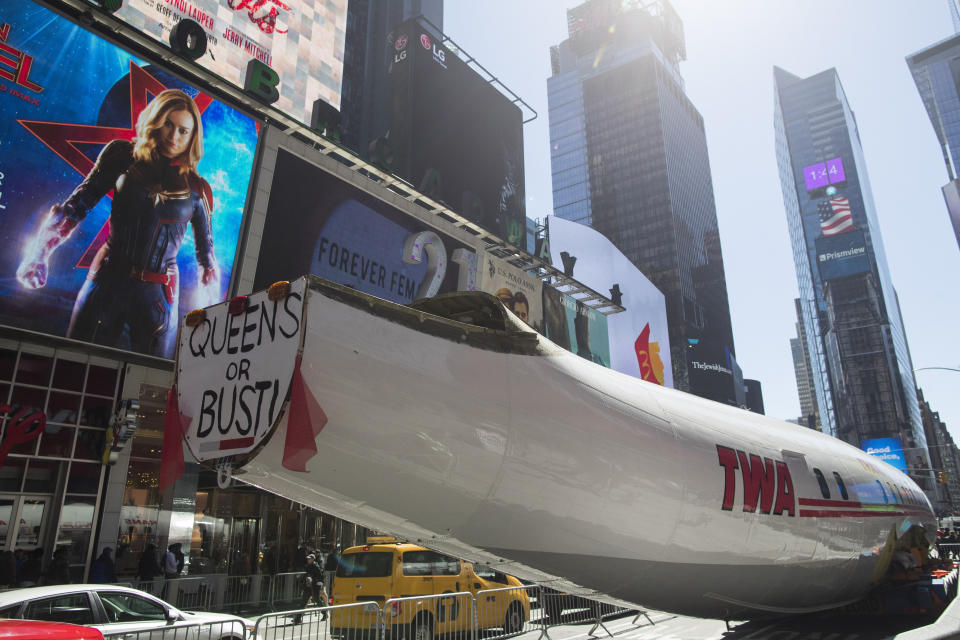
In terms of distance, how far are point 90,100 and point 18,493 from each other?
9.31m

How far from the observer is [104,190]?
47.6 feet

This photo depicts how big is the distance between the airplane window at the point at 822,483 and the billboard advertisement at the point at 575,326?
22784 mm

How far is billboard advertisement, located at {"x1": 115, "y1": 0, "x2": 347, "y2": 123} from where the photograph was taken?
937 inches

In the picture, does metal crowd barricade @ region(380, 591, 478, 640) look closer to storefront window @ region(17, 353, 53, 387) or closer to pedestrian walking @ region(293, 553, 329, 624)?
pedestrian walking @ region(293, 553, 329, 624)

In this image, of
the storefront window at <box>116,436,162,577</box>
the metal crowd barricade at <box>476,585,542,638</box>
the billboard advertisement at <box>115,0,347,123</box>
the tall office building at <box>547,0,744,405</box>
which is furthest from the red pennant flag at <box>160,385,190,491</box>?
the tall office building at <box>547,0,744,405</box>

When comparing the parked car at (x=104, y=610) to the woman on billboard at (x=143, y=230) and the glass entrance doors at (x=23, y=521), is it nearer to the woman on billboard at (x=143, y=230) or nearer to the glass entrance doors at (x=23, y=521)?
the glass entrance doors at (x=23, y=521)

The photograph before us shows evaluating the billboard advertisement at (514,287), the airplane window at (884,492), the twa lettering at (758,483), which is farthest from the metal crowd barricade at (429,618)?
the billboard advertisement at (514,287)

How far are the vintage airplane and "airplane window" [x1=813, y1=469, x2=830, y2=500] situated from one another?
2.70ft

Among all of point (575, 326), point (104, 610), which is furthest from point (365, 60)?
point (104, 610)

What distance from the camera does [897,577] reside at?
10320 mm

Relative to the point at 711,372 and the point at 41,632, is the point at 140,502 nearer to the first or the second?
the point at 41,632

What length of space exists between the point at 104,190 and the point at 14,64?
9.91ft

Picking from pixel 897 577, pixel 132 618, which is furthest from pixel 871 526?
pixel 132 618

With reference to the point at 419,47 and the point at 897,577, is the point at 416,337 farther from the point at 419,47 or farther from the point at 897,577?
the point at 419,47
